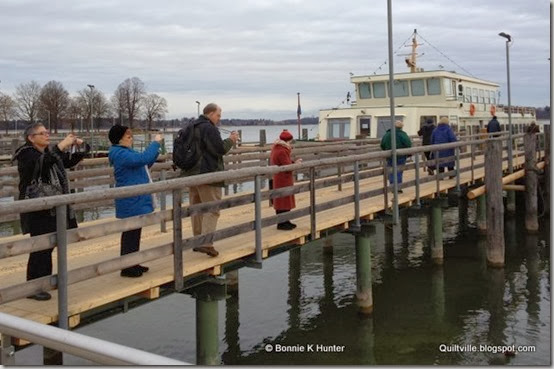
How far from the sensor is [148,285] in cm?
581

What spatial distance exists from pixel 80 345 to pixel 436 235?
40.6 feet

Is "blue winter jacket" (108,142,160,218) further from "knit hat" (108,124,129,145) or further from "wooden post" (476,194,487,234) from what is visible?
"wooden post" (476,194,487,234)

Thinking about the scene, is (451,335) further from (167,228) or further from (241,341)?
(167,228)

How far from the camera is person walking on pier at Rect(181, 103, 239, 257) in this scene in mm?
6828

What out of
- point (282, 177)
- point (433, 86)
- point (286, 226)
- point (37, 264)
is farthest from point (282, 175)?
point (433, 86)

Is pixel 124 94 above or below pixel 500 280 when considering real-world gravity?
above

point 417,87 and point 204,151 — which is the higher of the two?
point 417,87

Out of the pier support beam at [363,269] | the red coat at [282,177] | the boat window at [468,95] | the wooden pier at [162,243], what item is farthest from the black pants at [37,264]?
the boat window at [468,95]

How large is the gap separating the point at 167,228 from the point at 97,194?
3.71 m

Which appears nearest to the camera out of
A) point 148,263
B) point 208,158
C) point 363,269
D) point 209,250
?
point 148,263

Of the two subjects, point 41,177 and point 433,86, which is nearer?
point 41,177

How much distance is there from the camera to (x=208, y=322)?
6.86m

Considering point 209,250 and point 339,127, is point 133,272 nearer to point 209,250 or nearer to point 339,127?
point 209,250

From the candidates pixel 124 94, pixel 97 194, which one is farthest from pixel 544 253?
pixel 124 94
